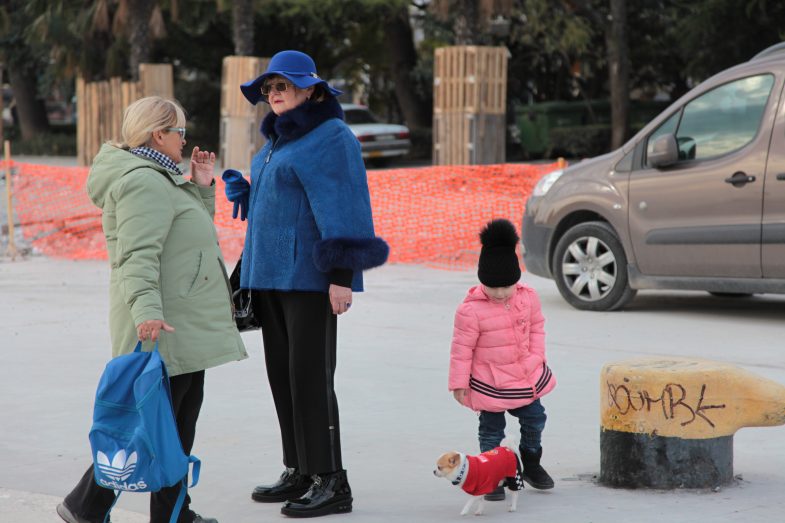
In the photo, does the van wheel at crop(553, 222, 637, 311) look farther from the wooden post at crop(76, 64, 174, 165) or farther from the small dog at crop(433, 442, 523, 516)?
the wooden post at crop(76, 64, 174, 165)

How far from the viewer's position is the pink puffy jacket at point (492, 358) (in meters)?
5.07

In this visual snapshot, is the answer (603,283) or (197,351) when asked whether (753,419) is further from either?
(603,283)

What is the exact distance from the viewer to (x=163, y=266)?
4.54 m

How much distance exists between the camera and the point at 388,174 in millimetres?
15734

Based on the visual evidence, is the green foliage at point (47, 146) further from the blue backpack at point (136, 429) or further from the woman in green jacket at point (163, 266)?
the blue backpack at point (136, 429)

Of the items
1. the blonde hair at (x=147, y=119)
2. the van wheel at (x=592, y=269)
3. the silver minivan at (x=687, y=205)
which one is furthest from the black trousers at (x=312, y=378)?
the van wheel at (x=592, y=269)

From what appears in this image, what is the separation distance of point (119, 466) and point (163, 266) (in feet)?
2.26

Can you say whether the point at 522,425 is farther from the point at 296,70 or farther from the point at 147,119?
the point at 147,119

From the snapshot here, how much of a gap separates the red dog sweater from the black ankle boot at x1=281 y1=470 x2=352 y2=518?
51 centimetres

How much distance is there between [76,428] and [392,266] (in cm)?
725

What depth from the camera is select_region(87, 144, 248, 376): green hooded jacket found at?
443 centimetres

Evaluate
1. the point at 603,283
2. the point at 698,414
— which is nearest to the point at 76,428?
the point at 698,414

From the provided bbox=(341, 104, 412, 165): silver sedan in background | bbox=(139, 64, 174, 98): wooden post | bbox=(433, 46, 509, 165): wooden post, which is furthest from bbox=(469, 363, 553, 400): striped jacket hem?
bbox=(341, 104, 412, 165): silver sedan in background

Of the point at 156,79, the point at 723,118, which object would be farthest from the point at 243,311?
the point at 156,79
